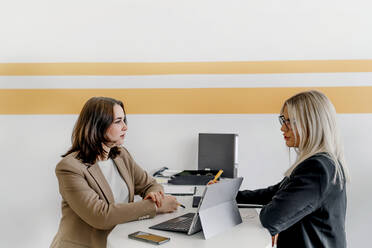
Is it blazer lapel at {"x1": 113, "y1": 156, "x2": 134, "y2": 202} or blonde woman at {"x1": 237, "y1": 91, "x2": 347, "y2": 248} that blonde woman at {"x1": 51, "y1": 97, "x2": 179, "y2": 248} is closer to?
blazer lapel at {"x1": 113, "y1": 156, "x2": 134, "y2": 202}

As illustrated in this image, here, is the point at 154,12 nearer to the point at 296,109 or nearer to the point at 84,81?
the point at 84,81

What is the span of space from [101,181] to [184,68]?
4.83ft

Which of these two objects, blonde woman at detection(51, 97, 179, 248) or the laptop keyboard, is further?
blonde woman at detection(51, 97, 179, 248)

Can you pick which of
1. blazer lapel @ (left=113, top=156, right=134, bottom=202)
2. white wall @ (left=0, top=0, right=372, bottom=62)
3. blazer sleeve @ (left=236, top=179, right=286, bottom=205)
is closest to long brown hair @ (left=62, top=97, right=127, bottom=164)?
blazer lapel @ (left=113, top=156, right=134, bottom=202)

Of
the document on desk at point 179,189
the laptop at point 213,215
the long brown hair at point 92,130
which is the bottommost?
the document on desk at point 179,189

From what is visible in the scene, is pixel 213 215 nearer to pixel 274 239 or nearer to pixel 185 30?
pixel 274 239

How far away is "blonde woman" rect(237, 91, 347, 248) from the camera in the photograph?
1.43 m

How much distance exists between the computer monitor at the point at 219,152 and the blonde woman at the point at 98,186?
30.6 inches

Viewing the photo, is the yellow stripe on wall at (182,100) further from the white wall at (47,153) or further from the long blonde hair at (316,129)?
the long blonde hair at (316,129)

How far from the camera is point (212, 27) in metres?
2.94

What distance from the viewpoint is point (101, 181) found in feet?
5.91

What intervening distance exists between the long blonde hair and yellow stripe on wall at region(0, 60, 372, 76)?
4.50 feet

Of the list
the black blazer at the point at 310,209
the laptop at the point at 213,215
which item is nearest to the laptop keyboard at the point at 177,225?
the laptop at the point at 213,215

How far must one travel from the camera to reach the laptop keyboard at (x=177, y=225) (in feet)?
4.88
